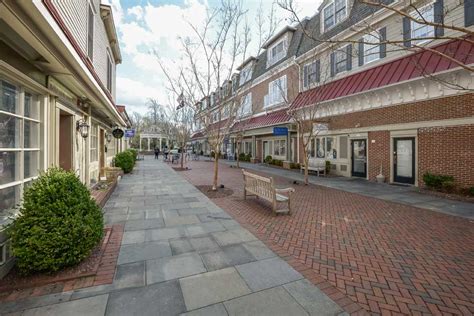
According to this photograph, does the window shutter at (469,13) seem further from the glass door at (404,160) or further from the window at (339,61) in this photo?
the window at (339,61)

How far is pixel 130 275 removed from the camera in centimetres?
319

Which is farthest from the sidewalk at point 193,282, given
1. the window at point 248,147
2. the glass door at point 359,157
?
the window at point 248,147

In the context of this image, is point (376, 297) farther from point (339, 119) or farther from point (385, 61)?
point (339, 119)

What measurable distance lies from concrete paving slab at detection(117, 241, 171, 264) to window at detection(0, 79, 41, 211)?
5.70 ft

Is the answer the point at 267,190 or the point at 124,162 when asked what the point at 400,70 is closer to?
the point at 267,190

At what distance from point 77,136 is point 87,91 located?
67.3 inches

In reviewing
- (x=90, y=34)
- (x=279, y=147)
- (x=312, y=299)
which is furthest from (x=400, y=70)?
(x=90, y=34)

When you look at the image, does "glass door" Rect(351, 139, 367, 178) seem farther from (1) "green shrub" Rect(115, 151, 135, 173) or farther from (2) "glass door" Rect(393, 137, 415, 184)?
(1) "green shrub" Rect(115, 151, 135, 173)

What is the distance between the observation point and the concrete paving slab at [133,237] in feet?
14.2

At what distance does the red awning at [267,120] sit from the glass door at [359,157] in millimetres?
4559

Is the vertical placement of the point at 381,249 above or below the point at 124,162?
below

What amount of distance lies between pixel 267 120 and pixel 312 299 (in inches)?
659

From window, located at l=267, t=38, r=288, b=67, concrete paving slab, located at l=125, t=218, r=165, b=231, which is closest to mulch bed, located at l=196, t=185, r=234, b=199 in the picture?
concrete paving slab, located at l=125, t=218, r=165, b=231

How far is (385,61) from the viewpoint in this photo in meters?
10.8
